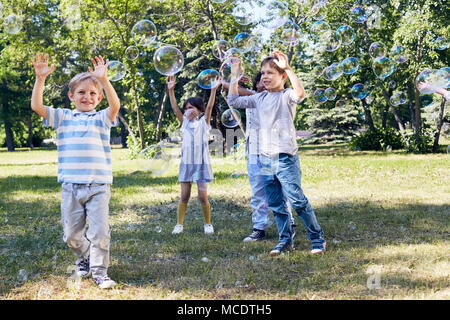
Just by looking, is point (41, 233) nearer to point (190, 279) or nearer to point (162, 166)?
point (162, 166)

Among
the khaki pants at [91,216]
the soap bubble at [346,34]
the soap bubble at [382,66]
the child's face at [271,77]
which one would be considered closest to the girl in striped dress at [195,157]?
the child's face at [271,77]

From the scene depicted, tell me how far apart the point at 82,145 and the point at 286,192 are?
6.01 feet

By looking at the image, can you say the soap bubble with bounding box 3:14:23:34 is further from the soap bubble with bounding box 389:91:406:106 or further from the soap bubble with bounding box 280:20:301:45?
the soap bubble with bounding box 389:91:406:106

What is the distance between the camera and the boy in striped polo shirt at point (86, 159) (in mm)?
3320

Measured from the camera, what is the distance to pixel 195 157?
515 centimetres

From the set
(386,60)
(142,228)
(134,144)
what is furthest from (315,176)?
(134,144)

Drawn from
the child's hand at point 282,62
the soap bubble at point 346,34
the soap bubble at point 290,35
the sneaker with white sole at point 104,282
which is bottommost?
the sneaker with white sole at point 104,282

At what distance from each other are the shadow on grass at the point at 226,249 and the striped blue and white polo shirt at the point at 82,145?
891 mm

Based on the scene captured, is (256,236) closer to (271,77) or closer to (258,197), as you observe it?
(258,197)

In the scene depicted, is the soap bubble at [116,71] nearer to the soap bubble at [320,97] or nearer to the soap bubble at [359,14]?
the soap bubble at [320,97]

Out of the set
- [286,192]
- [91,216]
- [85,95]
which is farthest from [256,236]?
[85,95]

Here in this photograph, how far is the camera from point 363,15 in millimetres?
7750

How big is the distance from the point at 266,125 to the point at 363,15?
4810mm

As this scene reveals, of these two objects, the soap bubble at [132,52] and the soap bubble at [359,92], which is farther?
the soap bubble at [359,92]
